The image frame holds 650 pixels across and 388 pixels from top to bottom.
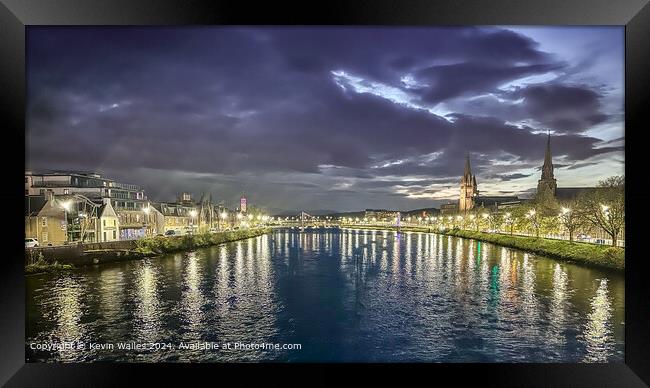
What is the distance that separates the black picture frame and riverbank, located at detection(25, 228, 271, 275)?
52.6 inches

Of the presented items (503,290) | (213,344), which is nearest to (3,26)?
(213,344)

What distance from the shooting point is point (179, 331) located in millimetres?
5898

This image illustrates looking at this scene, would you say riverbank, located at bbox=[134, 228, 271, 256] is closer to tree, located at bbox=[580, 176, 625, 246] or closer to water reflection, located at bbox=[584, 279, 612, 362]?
water reflection, located at bbox=[584, 279, 612, 362]

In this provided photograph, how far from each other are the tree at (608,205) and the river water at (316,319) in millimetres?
1099

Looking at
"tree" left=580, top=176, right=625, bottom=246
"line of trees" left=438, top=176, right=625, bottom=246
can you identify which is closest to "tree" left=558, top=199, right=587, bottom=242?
"line of trees" left=438, top=176, right=625, bottom=246

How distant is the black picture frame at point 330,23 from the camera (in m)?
4.53

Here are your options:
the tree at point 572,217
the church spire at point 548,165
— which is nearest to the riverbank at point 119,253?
the church spire at point 548,165

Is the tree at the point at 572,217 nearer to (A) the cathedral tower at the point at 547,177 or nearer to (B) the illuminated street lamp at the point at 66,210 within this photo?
(A) the cathedral tower at the point at 547,177

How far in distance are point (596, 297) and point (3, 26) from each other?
471 inches

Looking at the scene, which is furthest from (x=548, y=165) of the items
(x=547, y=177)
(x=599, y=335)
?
(x=599, y=335)

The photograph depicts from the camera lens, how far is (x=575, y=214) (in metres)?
9.16

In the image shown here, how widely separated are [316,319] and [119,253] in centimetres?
536

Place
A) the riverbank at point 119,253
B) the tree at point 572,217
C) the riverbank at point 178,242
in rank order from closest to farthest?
the riverbank at point 119,253, the tree at point 572,217, the riverbank at point 178,242

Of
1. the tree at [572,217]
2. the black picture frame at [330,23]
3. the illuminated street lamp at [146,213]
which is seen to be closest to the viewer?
the black picture frame at [330,23]
